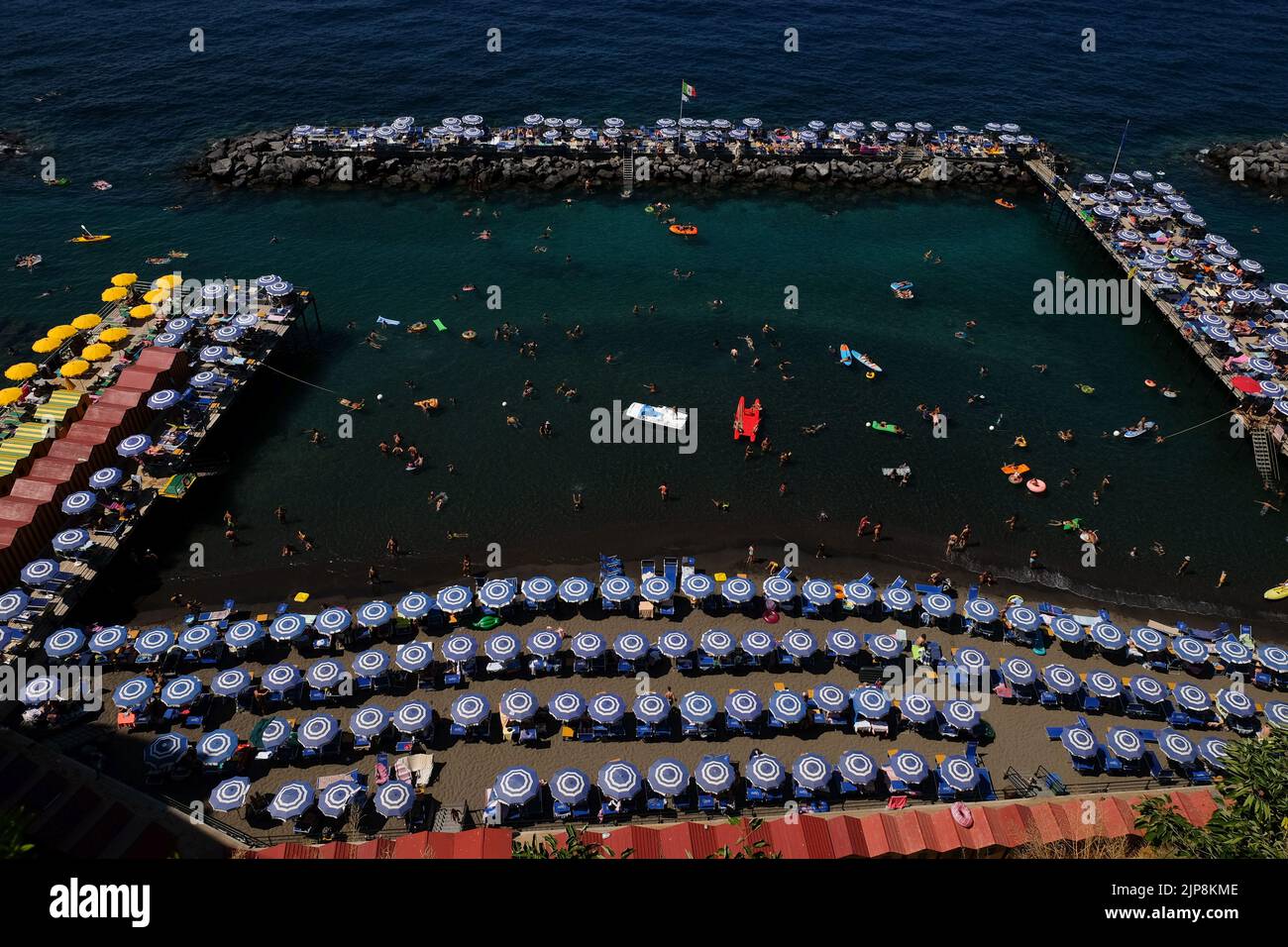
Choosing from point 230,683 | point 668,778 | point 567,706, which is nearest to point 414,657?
point 567,706

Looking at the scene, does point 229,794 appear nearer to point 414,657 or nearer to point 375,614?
point 414,657

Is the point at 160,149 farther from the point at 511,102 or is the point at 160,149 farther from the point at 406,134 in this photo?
the point at 511,102

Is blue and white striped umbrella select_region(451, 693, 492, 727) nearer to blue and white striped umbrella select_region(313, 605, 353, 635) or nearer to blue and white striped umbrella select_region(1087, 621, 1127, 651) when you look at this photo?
blue and white striped umbrella select_region(313, 605, 353, 635)

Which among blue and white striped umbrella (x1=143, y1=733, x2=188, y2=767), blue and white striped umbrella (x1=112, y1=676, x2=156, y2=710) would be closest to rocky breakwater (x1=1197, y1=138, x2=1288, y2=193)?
blue and white striped umbrella (x1=143, y1=733, x2=188, y2=767)

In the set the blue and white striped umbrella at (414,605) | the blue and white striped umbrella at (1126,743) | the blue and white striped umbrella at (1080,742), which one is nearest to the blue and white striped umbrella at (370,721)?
the blue and white striped umbrella at (414,605)
